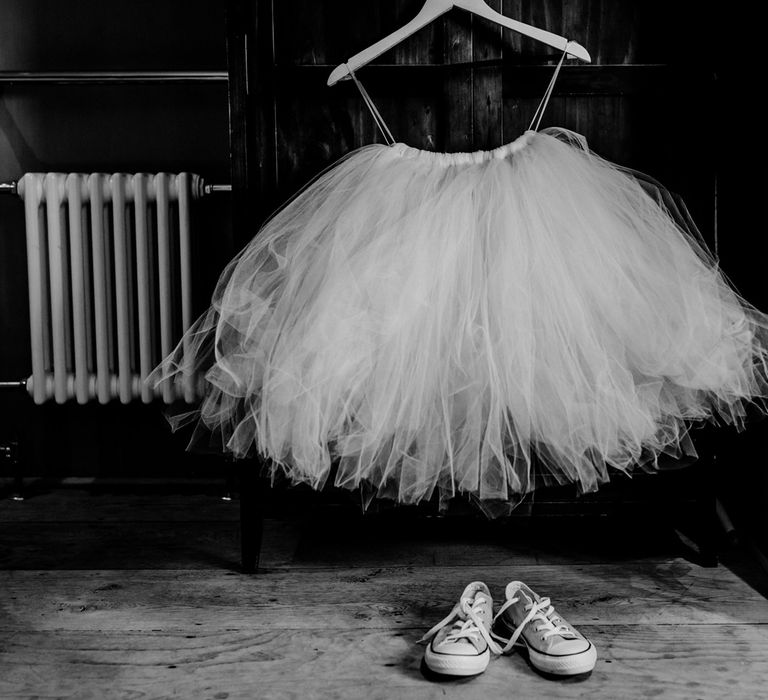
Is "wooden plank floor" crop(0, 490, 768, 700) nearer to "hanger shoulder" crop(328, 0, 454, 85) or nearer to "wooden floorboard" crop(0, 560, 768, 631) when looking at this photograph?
"wooden floorboard" crop(0, 560, 768, 631)

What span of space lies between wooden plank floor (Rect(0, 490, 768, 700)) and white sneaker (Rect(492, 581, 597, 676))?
30mm

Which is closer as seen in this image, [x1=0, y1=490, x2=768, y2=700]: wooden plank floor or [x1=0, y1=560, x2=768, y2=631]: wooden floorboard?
[x1=0, y1=490, x2=768, y2=700]: wooden plank floor

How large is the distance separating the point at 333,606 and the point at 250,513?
29 centimetres

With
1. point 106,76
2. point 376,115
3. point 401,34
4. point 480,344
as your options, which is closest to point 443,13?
point 401,34

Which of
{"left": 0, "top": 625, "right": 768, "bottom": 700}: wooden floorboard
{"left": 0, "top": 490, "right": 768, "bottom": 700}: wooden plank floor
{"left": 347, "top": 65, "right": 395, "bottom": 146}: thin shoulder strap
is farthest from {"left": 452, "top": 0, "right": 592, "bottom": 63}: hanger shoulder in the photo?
{"left": 0, "top": 625, "right": 768, "bottom": 700}: wooden floorboard

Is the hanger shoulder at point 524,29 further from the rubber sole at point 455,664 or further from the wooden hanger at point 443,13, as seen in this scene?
the rubber sole at point 455,664

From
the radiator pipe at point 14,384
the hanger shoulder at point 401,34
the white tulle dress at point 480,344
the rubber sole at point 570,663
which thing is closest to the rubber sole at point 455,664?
the rubber sole at point 570,663

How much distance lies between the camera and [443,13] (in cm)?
149

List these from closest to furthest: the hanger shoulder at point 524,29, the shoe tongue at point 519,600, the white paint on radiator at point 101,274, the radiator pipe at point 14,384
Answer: the shoe tongue at point 519,600, the hanger shoulder at point 524,29, the white paint on radiator at point 101,274, the radiator pipe at point 14,384

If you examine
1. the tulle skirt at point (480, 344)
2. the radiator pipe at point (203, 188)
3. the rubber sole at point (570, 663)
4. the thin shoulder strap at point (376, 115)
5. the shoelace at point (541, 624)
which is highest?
the thin shoulder strap at point (376, 115)

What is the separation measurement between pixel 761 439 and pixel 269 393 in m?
1.14

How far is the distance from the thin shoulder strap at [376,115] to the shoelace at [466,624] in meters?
1.00

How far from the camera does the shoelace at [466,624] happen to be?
1152 millimetres

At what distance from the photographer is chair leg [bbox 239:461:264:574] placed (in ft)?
4.88
